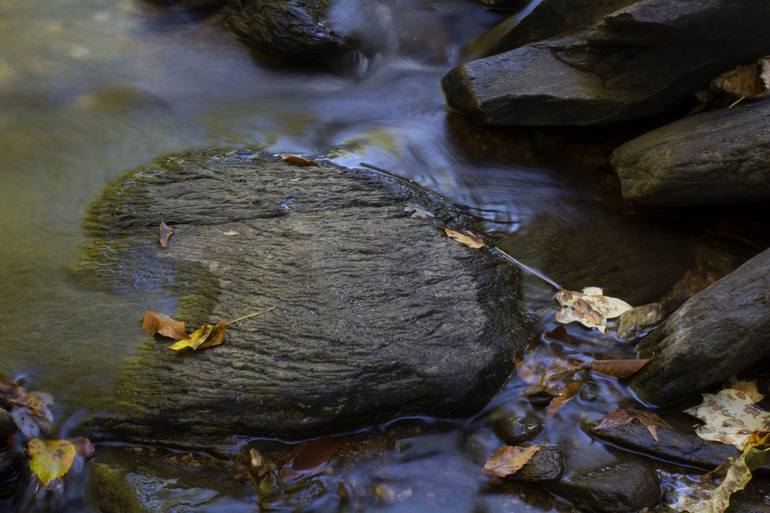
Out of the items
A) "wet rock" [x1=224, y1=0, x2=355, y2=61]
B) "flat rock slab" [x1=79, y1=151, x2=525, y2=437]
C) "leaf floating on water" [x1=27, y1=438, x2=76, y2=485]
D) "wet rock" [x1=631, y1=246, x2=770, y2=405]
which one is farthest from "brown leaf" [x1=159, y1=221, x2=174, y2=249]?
"wet rock" [x1=631, y1=246, x2=770, y2=405]

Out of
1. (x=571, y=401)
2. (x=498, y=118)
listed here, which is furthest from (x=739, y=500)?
(x=498, y=118)

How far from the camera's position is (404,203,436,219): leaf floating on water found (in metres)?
4.36

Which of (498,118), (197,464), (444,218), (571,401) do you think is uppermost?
(498,118)

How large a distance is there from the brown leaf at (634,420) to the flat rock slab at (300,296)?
23.4 inches

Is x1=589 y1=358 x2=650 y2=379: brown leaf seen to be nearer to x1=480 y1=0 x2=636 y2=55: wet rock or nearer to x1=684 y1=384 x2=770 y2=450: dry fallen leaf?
x1=684 y1=384 x2=770 y2=450: dry fallen leaf

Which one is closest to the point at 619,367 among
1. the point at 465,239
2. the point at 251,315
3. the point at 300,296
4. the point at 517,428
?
the point at 517,428

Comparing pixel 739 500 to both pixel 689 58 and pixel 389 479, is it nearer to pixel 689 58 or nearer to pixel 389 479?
pixel 389 479

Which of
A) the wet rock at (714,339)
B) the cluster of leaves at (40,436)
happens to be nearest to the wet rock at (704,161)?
the wet rock at (714,339)

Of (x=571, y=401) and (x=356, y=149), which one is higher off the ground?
(x=356, y=149)

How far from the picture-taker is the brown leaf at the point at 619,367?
378 cm

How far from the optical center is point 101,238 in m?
4.07

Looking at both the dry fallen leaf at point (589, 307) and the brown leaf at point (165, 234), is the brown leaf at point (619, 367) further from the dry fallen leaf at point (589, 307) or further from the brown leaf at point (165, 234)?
the brown leaf at point (165, 234)

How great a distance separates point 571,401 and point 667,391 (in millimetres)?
499

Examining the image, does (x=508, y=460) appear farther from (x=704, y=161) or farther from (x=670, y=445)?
A: (x=704, y=161)
